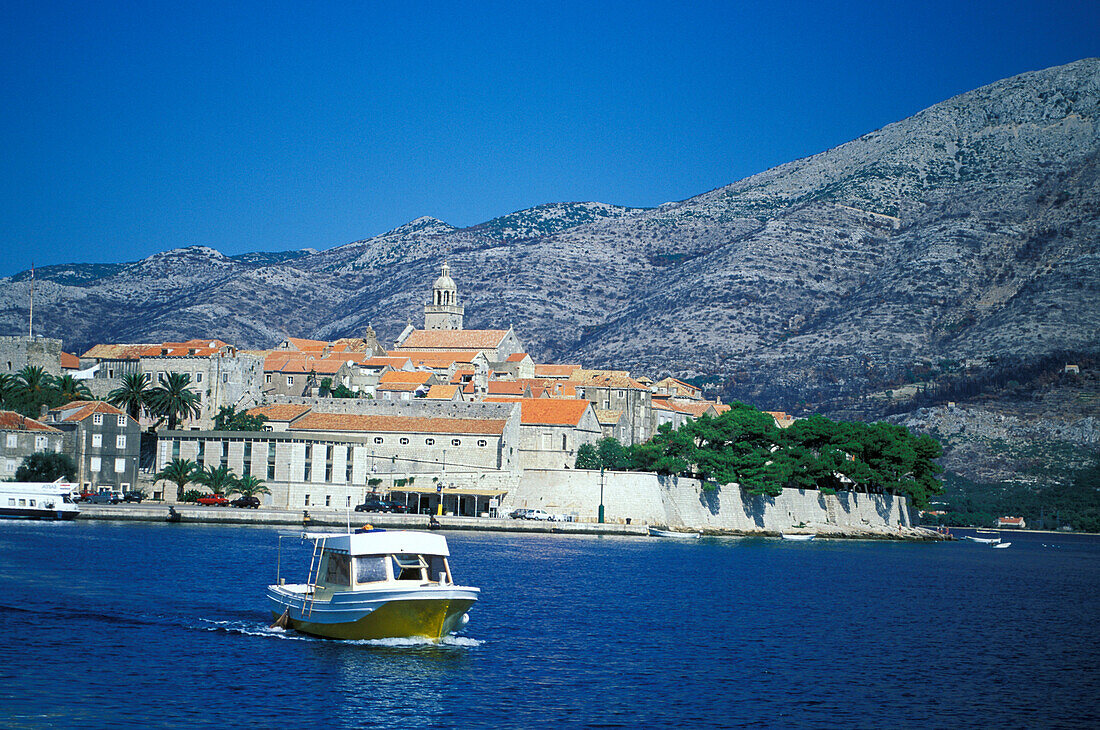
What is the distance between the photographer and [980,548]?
108 meters

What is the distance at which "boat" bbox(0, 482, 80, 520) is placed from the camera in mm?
70000

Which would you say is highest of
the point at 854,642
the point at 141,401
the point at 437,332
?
the point at 437,332

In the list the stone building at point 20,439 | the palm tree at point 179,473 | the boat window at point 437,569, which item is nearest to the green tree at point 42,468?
the stone building at point 20,439

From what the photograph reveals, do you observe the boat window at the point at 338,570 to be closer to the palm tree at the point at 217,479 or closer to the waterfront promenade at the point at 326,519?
the waterfront promenade at the point at 326,519

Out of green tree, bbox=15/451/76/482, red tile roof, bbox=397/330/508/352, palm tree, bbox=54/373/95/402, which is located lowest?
green tree, bbox=15/451/76/482

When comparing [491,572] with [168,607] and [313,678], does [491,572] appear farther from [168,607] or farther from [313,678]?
[313,678]

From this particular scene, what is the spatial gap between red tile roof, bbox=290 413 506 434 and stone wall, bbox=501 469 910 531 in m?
5.28

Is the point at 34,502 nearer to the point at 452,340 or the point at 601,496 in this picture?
the point at 601,496

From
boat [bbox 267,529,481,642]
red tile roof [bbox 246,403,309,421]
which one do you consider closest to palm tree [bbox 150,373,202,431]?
red tile roof [bbox 246,403,309,421]

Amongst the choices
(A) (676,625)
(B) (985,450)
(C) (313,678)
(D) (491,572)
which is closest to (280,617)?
(C) (313,678)

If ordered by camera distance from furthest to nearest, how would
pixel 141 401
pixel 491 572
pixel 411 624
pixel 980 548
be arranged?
pixel 980 548 → pixel 141 401 → pixel 491 572 → pixel 411 624

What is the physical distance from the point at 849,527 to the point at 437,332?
2012 inches

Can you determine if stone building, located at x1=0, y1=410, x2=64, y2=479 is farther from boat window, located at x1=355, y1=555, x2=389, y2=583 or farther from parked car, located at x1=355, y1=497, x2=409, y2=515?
boat window, located at x1=355, y1=555, x2=389, y2=583

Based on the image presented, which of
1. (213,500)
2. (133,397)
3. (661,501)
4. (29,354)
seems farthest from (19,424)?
(661,501)
